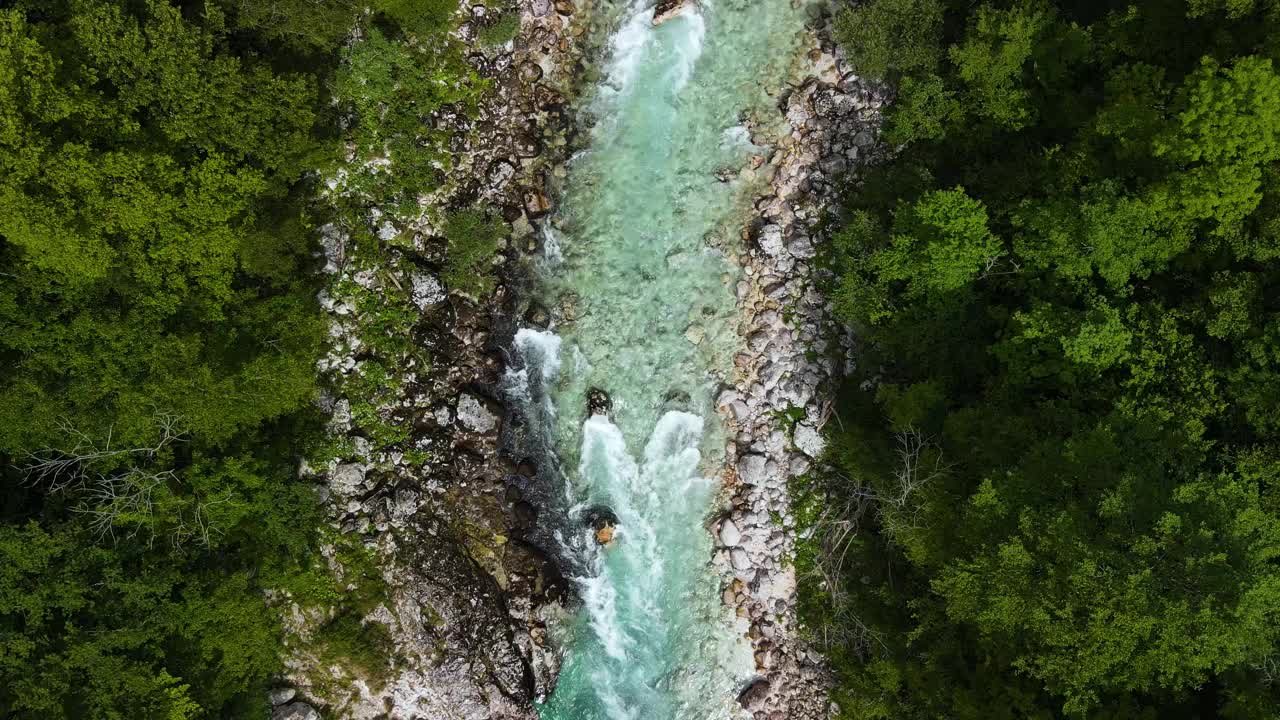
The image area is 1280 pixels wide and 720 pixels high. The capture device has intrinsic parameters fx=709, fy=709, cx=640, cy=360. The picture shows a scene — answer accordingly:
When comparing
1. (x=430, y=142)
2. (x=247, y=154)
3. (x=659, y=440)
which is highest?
(x=430, y=142)

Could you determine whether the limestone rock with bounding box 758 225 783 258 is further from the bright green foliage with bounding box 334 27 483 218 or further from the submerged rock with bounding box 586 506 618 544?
the bright green foliage with bounding box 334 27 483 218

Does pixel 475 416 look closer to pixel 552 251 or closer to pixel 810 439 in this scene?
pixel 552 251

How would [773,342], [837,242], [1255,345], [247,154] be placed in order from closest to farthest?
[1255,345] < [247,154] < [837,242] < [773,342]

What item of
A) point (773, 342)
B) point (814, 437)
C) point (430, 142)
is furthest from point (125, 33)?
point (814, 437)

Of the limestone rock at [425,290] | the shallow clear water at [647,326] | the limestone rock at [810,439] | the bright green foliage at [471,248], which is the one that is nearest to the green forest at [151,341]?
the limestone rock at [425,290]

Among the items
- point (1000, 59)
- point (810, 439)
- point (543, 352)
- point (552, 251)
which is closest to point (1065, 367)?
point (810, 439)

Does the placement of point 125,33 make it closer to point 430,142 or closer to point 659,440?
point 430,142
